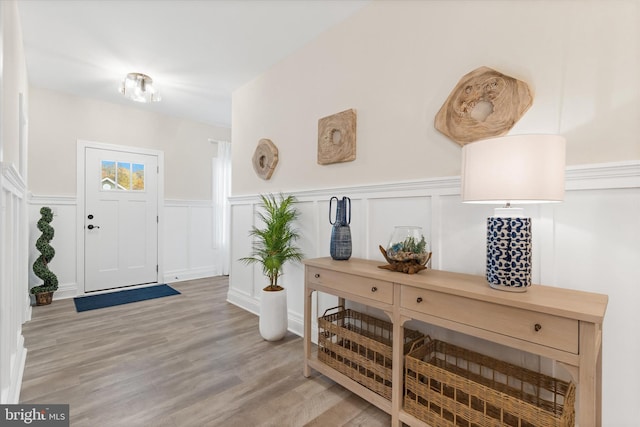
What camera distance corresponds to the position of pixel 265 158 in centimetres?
301

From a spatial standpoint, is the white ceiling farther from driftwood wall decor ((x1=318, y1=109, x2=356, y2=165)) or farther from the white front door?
the white front door

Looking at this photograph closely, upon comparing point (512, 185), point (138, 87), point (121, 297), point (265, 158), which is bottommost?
point (121, 297)

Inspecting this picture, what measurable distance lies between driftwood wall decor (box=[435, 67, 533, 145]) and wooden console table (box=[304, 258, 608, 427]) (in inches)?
31.0

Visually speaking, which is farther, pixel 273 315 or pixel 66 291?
pixel 66 291

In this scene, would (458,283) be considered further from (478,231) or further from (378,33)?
(378,33)

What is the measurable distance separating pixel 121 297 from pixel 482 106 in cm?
434

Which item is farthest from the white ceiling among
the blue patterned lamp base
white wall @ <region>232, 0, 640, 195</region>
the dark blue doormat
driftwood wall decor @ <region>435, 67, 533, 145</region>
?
the dark blue doormat

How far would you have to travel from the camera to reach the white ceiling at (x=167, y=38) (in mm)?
2113

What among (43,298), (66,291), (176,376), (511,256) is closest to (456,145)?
(511,256)

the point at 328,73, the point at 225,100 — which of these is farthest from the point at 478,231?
the point at 225,100

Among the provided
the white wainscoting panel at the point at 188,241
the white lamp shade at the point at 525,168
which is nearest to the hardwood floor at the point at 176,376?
the white lamp shade at the point at 525,168

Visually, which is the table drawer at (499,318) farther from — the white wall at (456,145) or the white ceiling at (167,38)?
the white ceiling at (167,38)

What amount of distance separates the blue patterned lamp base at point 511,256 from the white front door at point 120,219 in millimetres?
4514

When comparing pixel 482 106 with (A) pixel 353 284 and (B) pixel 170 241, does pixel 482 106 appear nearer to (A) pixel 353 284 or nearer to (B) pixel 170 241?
(A) pixel 353 284
